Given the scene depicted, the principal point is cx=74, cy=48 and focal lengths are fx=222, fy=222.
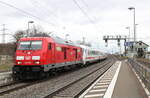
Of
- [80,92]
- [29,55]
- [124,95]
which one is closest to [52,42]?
[29,55]

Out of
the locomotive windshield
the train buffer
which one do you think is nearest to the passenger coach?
the locomotive windshield

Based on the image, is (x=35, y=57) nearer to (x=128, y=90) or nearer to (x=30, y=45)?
(x=30, y=45)

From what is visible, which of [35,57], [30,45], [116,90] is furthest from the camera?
[30,45]

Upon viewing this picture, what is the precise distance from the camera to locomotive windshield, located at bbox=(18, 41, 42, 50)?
15.4 meters

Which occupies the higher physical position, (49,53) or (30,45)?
(30,45)

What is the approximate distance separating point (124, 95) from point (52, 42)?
7.80 metres

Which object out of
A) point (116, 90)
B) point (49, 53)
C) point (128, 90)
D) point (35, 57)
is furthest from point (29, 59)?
point (128, 90)

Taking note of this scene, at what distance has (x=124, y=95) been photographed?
33.4 ft

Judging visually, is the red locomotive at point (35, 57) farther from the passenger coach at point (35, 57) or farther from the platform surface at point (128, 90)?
the platform surface at point (128, 90)

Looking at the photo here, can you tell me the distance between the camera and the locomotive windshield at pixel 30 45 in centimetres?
1541

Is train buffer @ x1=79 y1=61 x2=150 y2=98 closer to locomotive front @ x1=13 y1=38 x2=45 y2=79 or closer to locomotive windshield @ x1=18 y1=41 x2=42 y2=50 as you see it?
locomotive front @ x1=13 y1=38 x2=45 y2=79

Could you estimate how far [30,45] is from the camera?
15656mm

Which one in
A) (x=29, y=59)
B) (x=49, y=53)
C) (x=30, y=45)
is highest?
(x=30, y=45)

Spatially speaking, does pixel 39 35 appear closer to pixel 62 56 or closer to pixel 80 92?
pixel 62 56
